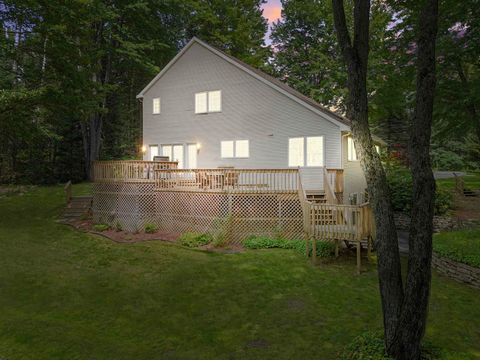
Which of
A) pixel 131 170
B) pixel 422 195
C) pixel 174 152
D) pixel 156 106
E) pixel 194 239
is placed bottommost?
pixel 194 239

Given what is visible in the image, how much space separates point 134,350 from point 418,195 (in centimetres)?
525

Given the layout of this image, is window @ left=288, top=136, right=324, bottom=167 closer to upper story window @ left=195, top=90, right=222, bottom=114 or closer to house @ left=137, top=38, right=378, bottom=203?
house @ left=137, top=38, right=378, bottom=203

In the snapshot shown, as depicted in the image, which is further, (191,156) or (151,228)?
(191,156)

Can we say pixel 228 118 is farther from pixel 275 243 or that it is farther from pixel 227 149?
pixel 275 243

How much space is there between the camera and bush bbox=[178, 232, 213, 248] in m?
12.2

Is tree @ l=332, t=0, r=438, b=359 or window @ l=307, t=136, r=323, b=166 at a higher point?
window @ l=307, t=136, r=323, b=166

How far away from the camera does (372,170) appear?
4773 mm

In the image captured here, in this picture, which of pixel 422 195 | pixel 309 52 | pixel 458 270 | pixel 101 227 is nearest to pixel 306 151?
pixel 458 270

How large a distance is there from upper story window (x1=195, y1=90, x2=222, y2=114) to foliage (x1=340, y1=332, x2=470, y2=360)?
1456cm

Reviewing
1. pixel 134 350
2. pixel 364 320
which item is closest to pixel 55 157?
pixel 134 350

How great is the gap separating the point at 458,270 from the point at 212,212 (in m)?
8.52

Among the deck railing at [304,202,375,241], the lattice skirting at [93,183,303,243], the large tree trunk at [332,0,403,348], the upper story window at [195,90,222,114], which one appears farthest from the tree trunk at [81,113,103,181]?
the large tree trunk at [332,0,403,348]

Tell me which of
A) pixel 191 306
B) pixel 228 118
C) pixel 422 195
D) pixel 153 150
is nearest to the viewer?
pixel 422 195

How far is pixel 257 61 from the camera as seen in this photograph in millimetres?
30281
